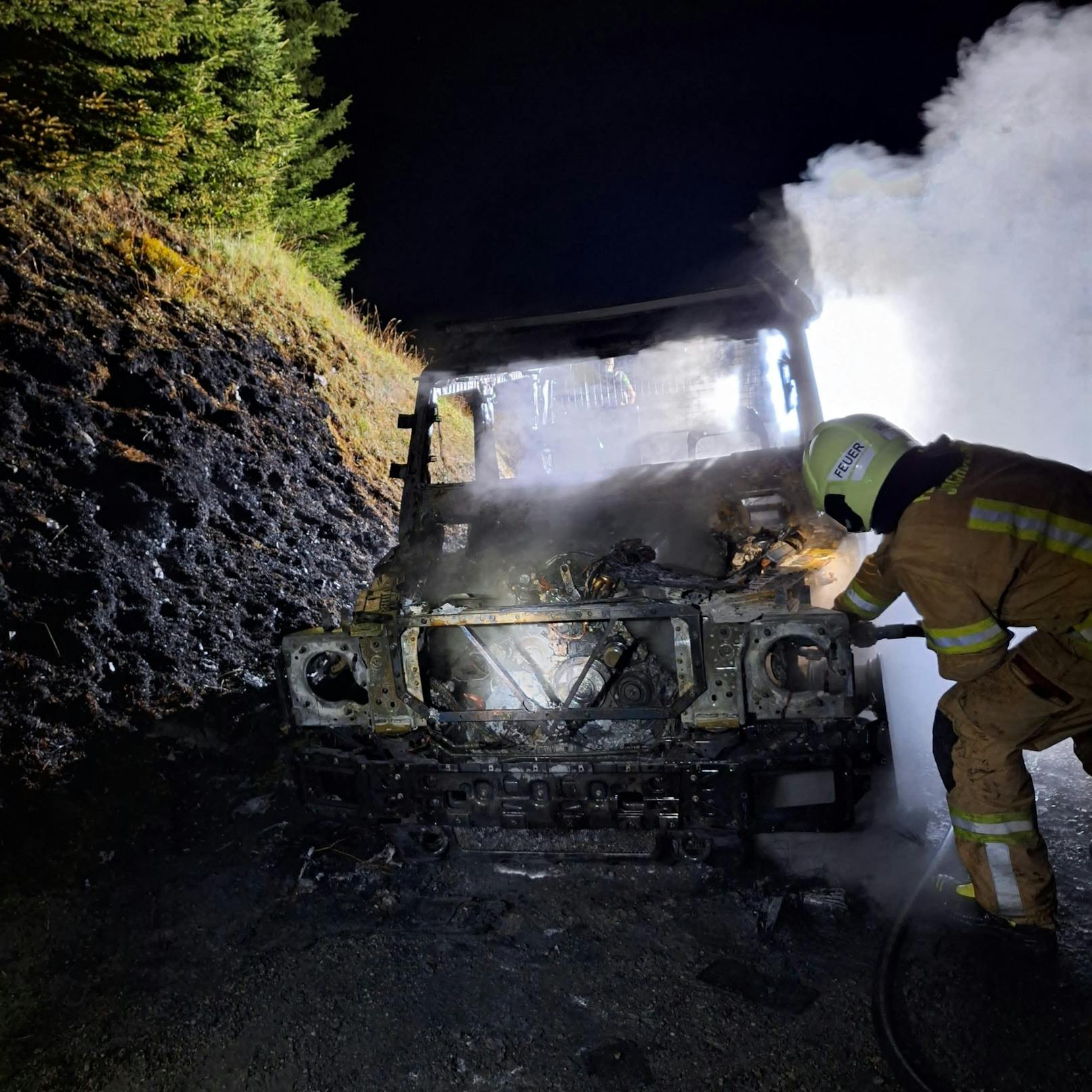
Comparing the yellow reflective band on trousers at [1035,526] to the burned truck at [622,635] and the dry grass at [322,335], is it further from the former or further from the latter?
the dry grass at [322,335]

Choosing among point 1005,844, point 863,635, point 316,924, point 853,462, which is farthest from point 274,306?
point 1005,844

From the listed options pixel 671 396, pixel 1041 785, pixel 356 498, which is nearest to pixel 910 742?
pixel 1041 785

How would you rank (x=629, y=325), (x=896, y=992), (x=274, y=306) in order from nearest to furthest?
(x=896, y=992), (x=629, y=325), (x=274, y=306)

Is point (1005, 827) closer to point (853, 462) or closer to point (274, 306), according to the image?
point (853, 462)

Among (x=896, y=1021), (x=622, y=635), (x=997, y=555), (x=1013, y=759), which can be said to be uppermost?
(x=997, y=555)

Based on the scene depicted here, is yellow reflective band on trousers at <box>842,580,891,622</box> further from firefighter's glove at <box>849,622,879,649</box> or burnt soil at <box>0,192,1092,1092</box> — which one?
burnt soil at <box>0,192,1092,1092</box>

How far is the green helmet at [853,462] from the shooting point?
2.61 m

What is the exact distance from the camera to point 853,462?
265 cm

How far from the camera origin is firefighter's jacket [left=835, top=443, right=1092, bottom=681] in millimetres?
2404

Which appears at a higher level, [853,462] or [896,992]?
[853,462]

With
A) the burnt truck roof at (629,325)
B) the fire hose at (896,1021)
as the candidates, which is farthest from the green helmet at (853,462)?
the burnt truck roof at (629,325)

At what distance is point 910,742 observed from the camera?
455cm

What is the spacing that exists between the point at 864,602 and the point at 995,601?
0.52 m

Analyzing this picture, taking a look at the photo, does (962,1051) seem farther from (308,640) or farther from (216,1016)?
(308,640)
